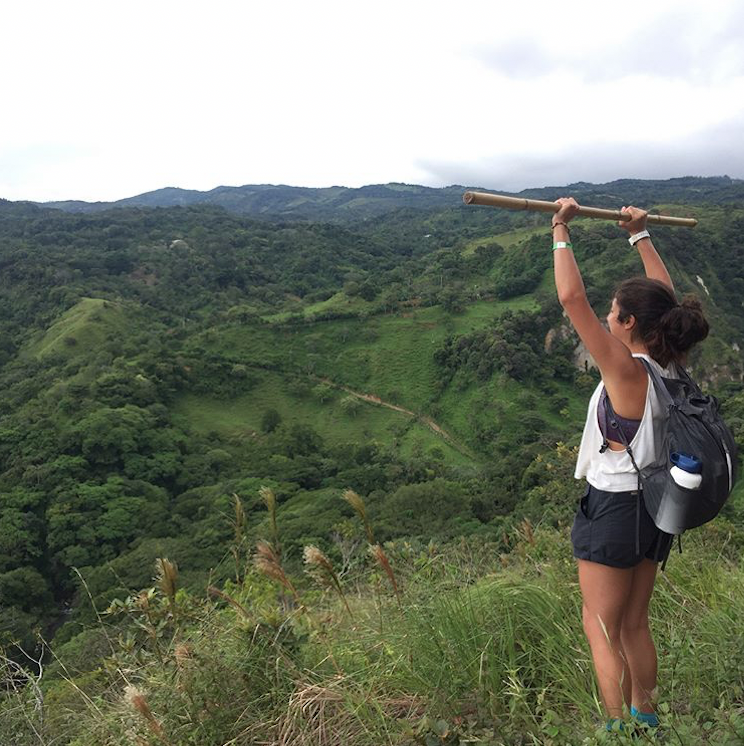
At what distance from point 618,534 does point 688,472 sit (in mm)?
317

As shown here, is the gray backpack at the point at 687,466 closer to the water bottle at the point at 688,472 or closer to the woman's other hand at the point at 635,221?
the water bottle at the point at 688,472

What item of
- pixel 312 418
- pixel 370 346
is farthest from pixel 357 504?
pixel 370 346

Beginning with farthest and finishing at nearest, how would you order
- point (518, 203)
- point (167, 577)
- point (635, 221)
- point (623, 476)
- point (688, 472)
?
point (635, 221)
point (518, 203)
point (167, 577)
point (623, 476)
point (688, 472)

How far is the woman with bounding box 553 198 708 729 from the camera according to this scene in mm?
1675

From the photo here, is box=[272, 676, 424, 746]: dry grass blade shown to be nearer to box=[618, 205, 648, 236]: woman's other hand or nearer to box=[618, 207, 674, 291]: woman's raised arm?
box=[618, 207, 674, 291]: woman's raised arm

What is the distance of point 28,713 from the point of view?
2.31m

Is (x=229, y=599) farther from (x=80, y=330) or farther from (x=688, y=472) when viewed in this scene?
(x=80, y=330)

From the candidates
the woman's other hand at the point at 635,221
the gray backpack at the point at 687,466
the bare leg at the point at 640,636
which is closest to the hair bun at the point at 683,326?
the gray backpack at the point at 687,466

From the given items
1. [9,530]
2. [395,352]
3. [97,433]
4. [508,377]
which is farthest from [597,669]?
[395,352]

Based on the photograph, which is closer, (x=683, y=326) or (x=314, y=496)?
(x=683, y=326)

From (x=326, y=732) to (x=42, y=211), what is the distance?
15614cm

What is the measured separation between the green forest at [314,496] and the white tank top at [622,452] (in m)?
0.60

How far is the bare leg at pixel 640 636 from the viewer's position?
1.75 meters

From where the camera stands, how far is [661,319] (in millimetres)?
1764
